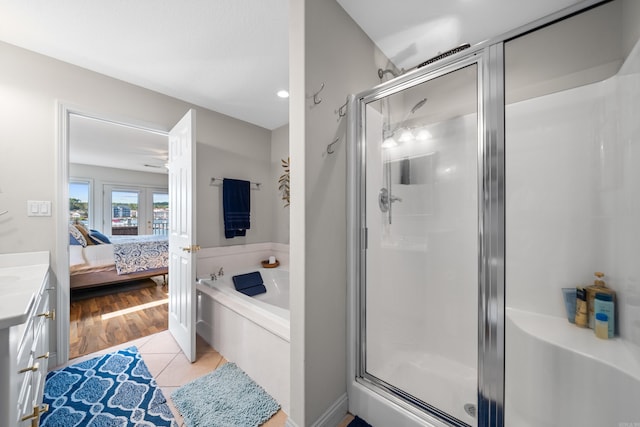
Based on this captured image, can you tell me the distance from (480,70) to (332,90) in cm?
70

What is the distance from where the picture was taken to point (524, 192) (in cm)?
151

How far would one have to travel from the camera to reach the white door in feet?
6.35

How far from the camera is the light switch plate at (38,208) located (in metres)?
1.75

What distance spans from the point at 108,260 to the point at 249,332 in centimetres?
326

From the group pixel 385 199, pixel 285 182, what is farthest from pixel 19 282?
pixel 285 182

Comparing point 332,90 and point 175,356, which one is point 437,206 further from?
point 175,356

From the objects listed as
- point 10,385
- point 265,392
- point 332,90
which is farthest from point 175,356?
point 332,90

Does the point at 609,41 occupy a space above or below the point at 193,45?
below

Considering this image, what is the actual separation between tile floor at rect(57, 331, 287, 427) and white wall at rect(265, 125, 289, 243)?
143cm

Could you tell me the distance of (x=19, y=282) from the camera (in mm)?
1248

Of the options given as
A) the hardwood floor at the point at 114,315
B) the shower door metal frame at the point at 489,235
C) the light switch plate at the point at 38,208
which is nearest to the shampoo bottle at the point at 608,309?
the shower door metal frame at the point at 489,235

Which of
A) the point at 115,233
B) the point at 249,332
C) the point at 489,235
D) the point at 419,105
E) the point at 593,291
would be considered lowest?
the point at 249,332

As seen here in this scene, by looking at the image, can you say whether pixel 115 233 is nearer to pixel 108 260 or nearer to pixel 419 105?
pixel 108 260

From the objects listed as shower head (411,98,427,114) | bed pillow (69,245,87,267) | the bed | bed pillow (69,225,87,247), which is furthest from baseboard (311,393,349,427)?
bed pillow (69,225,87,247)
